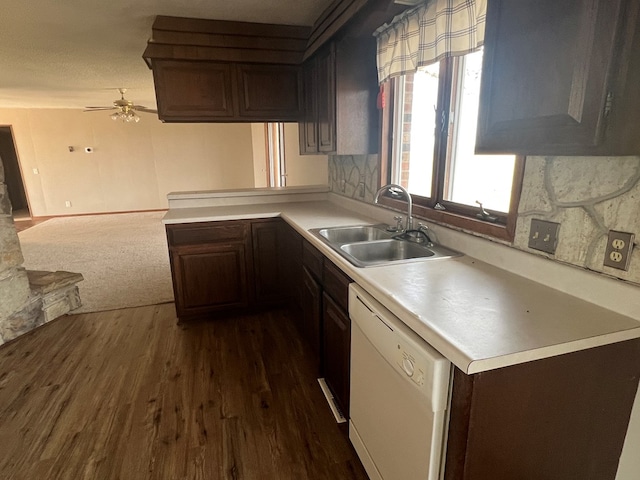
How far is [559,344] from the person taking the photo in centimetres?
91

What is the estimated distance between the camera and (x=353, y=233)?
90.3 inches

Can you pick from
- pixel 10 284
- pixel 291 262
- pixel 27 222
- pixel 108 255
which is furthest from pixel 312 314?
pixel 27 222

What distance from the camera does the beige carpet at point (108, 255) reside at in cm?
367

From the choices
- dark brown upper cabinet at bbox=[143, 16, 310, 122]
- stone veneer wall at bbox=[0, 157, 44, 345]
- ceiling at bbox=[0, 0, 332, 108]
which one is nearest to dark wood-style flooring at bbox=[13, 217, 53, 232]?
ceiling at bbox=[0, 0, 332, 108]

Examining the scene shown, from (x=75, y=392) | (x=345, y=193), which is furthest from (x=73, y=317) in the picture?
(x=345, y=193)

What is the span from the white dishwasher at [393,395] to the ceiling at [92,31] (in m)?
2.14

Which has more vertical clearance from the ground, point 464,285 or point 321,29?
point 321,29

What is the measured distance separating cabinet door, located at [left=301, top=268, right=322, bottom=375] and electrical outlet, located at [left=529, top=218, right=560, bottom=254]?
109 cm

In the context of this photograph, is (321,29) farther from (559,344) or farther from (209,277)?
(559,344)

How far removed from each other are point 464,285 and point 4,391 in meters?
2.71

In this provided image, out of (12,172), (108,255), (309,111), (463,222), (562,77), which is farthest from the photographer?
(12,172)

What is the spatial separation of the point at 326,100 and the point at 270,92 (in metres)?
0.74

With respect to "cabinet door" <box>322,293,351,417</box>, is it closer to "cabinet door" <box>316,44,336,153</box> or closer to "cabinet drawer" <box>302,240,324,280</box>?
"cabinet drawer" <box>302,240,324,280</box>

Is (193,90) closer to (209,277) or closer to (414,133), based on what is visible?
(209,277)
